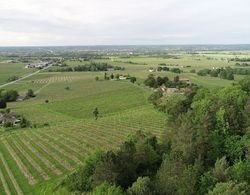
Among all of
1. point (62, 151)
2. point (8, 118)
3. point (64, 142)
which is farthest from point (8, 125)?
point (62, 151)

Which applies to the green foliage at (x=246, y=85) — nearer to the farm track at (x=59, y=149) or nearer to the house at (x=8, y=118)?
the farm track at (x=59, y=149)

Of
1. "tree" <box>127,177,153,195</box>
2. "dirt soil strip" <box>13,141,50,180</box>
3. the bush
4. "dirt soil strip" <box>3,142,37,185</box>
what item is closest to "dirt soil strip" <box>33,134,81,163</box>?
"dirt soil strip" <box>13,141,50,180</box>

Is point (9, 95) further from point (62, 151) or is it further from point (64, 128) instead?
point (62, 151)

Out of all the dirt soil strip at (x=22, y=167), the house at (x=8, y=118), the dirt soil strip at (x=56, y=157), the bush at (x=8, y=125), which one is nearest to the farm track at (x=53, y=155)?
the dirt soil strip at (x=56, y=157)

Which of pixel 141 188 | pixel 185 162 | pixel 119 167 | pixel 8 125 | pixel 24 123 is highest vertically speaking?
pixel 185 162

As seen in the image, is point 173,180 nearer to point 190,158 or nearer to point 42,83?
point 190,158

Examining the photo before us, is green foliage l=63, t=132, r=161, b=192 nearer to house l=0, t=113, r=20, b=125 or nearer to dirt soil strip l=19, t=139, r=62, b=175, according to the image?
dirt soil strip l=19, t=139, r=62, b=175
